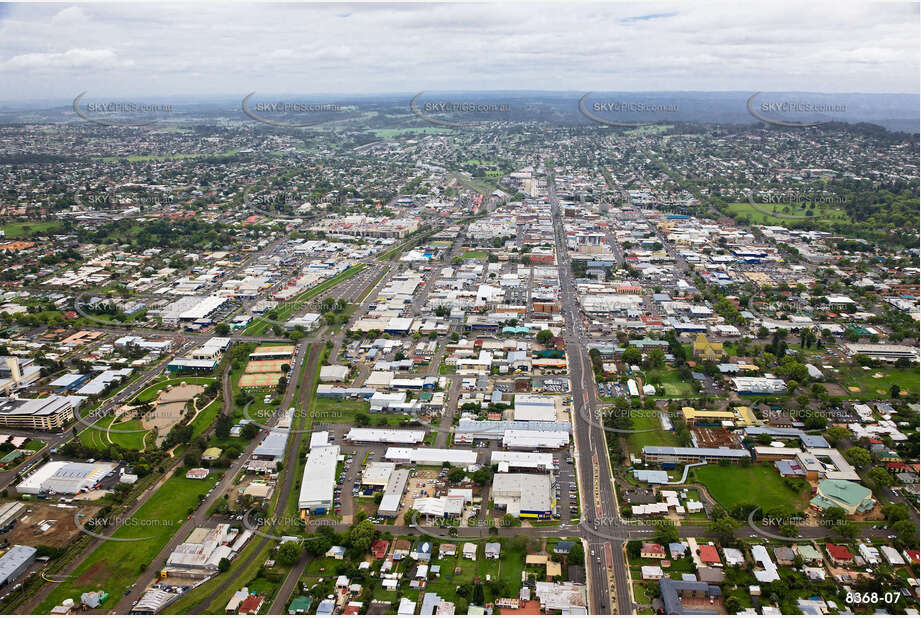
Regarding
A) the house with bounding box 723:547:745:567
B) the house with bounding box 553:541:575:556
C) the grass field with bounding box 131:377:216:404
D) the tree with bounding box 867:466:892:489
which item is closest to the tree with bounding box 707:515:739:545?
the house with bounding box 723:547:745:567

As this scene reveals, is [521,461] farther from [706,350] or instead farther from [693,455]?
[706,350]

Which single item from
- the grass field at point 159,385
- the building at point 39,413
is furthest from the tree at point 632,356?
the building at point 39,413

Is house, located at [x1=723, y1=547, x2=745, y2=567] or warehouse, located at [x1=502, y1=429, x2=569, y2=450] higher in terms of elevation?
warehouse, located at [x1=502, y1=429, x2=569, y2=450]

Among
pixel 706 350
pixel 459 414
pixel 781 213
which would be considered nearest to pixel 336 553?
pixel 459 414

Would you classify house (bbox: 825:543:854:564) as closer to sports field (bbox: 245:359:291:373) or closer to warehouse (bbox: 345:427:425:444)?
warehouse (bbox: 345:427:425:444)

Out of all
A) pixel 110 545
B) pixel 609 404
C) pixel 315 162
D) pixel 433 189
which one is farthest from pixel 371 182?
pixel 110 545

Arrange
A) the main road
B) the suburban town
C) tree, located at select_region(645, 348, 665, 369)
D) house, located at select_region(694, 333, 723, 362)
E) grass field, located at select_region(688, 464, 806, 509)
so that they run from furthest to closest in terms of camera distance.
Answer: house, located at select_region(694, 333, 723, 362), tree, located at select_region(645, 348, 665, 369), grass field, located at select_region(688, 464, 806, 509), the suburban town, the main road

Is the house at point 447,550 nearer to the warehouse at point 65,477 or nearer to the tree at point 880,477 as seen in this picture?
the warehouse at point 65,477
